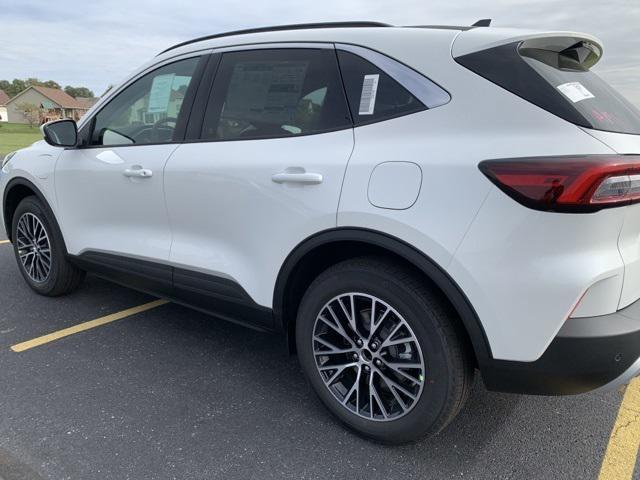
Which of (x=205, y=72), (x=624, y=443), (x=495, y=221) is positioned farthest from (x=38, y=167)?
(x=624, y=443)

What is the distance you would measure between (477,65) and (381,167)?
1.77 ft

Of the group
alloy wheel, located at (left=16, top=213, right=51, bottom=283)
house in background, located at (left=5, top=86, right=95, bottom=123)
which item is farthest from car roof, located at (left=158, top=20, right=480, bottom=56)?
house in background, located at (left=5, top=86, right=95, bottom=123)

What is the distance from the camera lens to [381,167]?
211 cm

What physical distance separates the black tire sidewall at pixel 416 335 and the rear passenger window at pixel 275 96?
0.71 meters

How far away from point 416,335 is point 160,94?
2.19 m

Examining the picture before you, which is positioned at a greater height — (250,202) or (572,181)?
(572,181)

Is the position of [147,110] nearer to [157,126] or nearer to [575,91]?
[157,126]

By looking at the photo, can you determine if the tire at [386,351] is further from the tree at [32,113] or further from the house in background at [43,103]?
the house in background at [43,103]

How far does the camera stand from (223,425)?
2545 millimetres

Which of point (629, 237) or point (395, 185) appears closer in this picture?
point (629, 237)

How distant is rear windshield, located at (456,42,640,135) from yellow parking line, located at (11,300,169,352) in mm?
2995

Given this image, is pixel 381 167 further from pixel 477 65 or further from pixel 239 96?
pixel 239 96

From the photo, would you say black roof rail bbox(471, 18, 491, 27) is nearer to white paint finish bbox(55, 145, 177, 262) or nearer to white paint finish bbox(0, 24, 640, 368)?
white paint finish bbox(0, 24, 640, 368)

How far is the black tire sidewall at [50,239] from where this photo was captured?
3.87m
